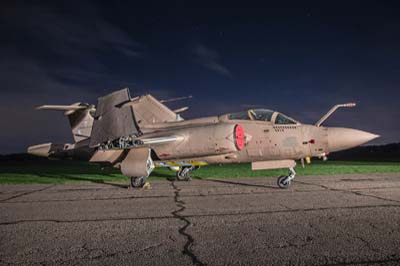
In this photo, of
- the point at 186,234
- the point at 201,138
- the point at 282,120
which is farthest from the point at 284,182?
the point at 186,234

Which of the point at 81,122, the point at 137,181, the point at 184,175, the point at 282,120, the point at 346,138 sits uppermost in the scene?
the point at 81,122

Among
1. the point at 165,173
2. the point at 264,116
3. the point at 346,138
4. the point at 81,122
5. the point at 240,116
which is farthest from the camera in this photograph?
the point at 165,173

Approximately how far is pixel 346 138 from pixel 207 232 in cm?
771

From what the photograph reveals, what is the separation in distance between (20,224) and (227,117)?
8.59 meters

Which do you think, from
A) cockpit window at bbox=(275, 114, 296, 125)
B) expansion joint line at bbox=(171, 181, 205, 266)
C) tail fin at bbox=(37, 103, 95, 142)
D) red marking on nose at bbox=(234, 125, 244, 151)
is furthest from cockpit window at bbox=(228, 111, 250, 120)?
tail fin at bbox=(37, 103, 95, 142)

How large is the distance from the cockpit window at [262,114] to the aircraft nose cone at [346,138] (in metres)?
2.33

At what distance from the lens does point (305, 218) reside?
18.7ft

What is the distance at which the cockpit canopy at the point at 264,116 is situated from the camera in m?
11.8

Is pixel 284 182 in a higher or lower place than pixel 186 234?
higher

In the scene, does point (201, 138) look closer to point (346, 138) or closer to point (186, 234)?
point (346, 138)

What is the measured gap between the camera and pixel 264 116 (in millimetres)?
12141

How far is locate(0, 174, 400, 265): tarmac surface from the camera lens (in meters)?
3.65

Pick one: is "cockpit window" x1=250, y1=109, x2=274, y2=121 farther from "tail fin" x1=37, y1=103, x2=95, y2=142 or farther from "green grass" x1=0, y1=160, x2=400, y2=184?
"tail fin" x1=37, y1=103, x2=95, y2=142

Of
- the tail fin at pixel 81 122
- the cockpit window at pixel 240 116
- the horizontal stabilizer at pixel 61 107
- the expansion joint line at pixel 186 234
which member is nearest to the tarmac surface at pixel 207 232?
the expansion joint line at pixel 186 234
